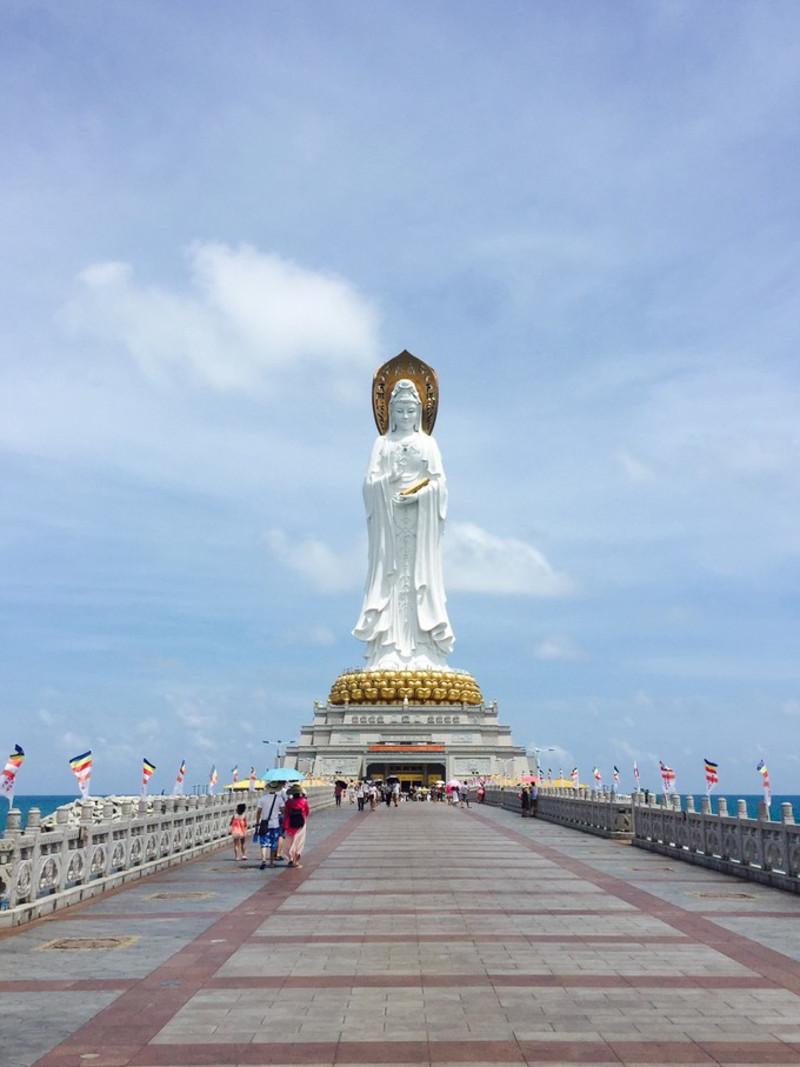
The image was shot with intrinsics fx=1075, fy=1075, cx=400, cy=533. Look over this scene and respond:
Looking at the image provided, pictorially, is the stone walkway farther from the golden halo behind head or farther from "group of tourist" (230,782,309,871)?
the golden halo behind head

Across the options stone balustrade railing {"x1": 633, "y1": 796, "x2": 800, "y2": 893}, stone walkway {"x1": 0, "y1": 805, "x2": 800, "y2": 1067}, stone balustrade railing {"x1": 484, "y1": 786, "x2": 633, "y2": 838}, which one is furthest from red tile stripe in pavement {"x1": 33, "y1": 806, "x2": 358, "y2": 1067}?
stone balustrade railing {"x1": 484, "y1": 786, "x2": 633, "y2": 838}

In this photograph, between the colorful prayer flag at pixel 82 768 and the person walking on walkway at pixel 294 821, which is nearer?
the person walking on walkway at pixel 294 821

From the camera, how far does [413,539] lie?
5875 centimetres

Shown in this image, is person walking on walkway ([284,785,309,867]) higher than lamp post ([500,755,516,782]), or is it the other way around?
lamp post ([500,755,516,782])

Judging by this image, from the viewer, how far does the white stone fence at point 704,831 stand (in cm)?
1402

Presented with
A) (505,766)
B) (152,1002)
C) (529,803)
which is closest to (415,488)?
(505,766)

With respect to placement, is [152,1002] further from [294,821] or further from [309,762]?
[309,762]

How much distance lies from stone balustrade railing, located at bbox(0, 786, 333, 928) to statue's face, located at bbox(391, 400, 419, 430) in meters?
40.1

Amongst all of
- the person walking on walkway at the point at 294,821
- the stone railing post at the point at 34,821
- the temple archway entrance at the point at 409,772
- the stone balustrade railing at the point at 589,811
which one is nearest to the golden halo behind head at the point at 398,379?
the temple archway entrance at the point at 409,772

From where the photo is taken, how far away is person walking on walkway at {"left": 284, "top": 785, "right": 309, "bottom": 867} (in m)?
16.5

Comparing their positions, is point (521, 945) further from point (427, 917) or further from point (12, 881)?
point (12, 881)

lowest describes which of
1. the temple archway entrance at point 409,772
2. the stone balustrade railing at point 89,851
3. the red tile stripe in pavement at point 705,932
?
the red tile stripe in pavement at point 705,932

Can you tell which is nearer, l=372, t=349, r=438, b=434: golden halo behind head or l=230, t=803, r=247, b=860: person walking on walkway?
l=230, t=803, r=247, b=860: person walking on walkway

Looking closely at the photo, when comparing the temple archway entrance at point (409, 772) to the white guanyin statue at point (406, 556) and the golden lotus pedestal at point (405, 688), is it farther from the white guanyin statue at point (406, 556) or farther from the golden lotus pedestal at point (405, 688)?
the white guanyin statue at point (406, 556)
